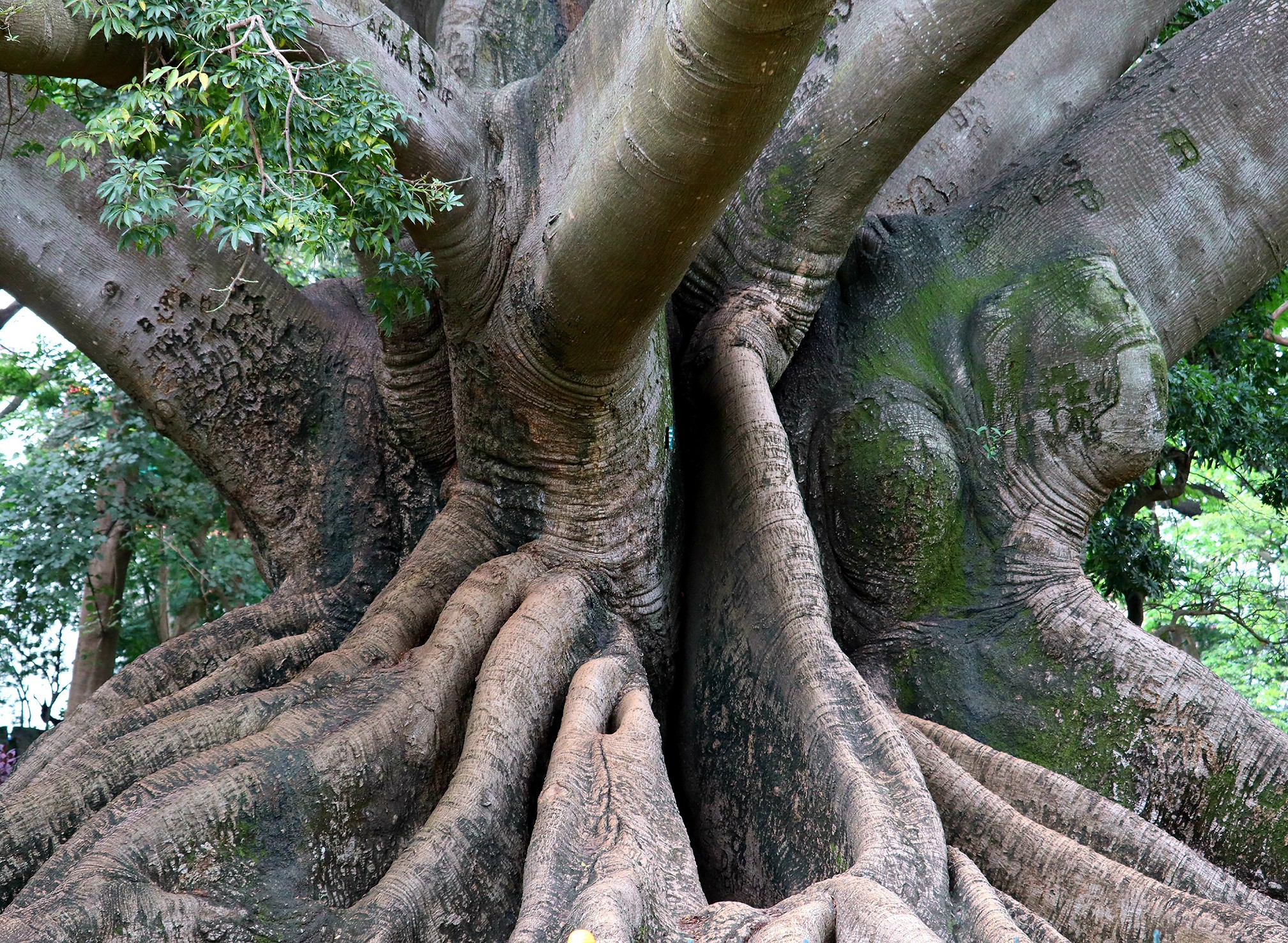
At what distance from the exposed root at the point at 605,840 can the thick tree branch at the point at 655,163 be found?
1002 mm

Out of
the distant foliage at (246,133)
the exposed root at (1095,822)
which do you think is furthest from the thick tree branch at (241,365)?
the exposed root at (1095,822)

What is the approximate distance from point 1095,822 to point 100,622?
6207 millimetres

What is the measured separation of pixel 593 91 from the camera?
2.85 metres

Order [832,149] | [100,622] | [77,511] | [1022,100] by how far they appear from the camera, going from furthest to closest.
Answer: [100,622], [77,511], [1022,100], [832,149]

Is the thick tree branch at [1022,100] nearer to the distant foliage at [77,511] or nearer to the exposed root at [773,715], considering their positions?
the exposed root at [773,715]

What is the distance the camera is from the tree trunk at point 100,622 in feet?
23.4

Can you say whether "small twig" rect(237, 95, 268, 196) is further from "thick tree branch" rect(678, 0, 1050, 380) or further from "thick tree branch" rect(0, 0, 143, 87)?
"thick tree branch" rect(678, 0, 1050, 380)

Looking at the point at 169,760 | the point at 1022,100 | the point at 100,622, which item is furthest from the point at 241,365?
the point at 100,622

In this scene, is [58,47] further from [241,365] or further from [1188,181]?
[1188,181]

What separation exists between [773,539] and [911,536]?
672mm

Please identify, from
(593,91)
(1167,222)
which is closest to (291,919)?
(593,91)

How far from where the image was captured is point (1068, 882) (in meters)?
2.97

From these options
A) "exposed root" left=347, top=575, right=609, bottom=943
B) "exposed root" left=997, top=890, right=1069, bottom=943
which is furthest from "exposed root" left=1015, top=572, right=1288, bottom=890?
"exposed root" left=347, top=575, right=609, bottom=943

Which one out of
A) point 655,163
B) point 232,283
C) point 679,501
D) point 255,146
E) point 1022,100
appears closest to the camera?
point 232,283
